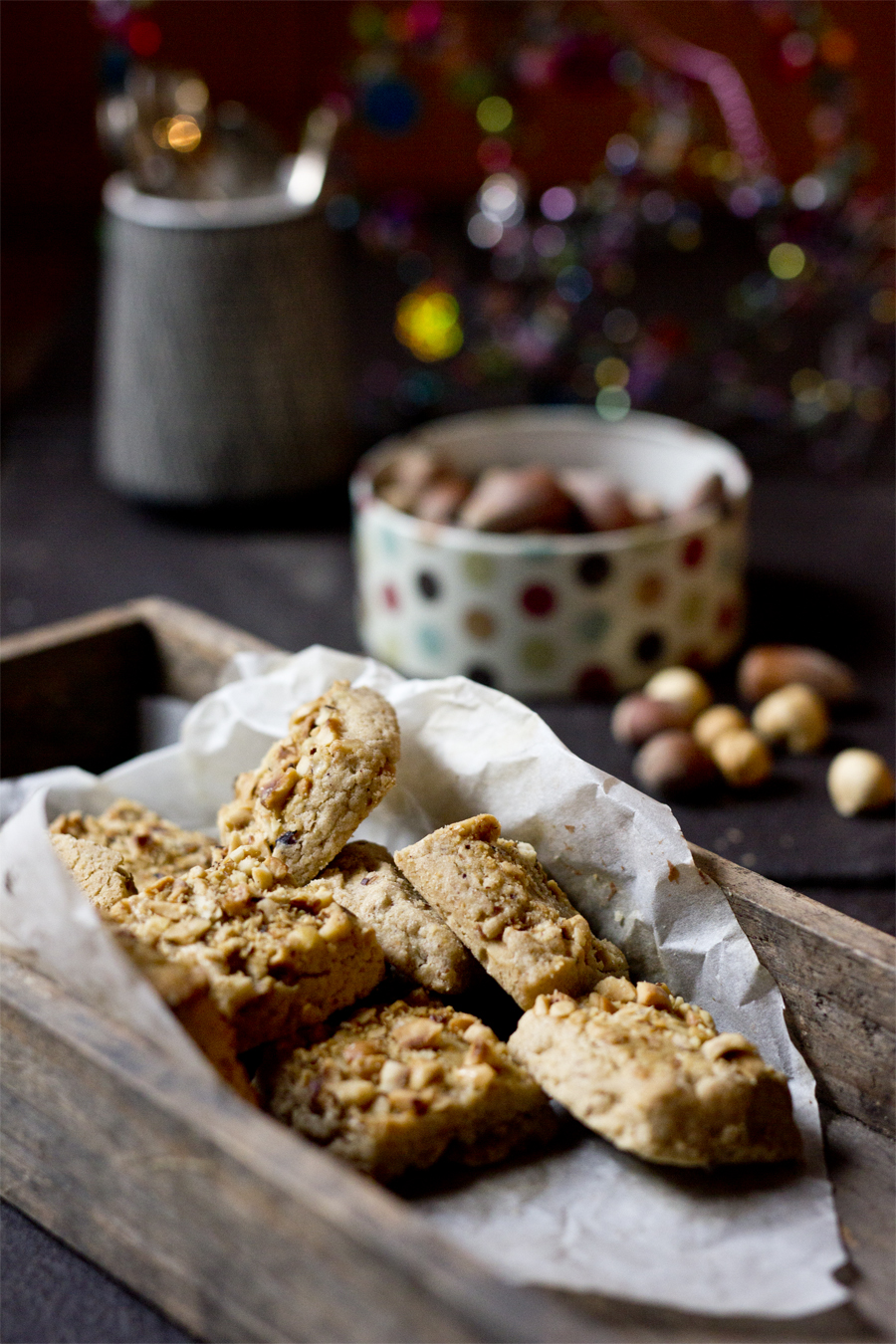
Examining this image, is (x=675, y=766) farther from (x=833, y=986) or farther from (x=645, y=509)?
(x=833, y=986)

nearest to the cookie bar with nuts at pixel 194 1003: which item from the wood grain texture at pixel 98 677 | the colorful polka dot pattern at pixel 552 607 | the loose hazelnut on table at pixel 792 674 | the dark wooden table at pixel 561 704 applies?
the wood grain texture at pixel 98 677

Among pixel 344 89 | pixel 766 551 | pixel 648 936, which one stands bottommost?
pixel 766 551

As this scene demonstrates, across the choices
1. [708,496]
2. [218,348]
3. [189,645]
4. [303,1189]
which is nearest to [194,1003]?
[303,1189]

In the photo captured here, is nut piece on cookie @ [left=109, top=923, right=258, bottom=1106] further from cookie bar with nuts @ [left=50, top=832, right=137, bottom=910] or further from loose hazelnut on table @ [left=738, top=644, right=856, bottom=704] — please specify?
loose hazelnut on table @ [left=738, top=644, right=856, bottom=704]

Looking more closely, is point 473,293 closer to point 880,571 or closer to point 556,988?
point 880,571

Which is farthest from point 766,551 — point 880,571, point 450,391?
point 450,391

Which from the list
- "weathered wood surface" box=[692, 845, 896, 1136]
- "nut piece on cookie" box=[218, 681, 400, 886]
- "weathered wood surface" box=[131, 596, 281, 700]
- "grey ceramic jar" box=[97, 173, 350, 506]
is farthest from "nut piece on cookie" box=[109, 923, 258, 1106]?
"grey ceramic jar" box=[97, 173, 350, 506]
